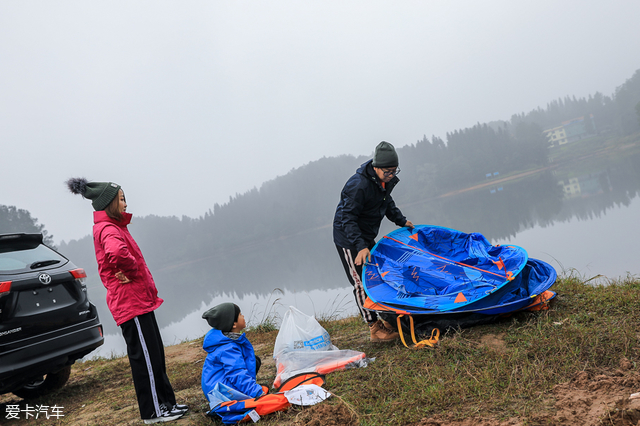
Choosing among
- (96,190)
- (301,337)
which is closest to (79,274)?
(96,190)

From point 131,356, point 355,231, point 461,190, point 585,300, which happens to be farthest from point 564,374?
point 461,190

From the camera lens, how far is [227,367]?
2.44m

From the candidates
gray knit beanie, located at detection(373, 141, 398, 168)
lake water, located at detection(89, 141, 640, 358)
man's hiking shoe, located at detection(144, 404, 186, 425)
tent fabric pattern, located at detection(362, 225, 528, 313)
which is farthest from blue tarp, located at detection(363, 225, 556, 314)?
lake water, located at detection(89, 141, 640, 358)

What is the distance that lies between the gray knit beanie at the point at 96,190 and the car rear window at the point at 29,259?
0.99m

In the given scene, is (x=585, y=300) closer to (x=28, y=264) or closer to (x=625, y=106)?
(x=28, y=264)

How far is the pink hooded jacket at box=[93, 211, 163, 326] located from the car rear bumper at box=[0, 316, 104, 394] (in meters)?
0.94

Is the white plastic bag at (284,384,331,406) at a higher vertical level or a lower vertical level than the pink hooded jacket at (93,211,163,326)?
lower

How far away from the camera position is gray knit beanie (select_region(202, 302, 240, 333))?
8.43 ft

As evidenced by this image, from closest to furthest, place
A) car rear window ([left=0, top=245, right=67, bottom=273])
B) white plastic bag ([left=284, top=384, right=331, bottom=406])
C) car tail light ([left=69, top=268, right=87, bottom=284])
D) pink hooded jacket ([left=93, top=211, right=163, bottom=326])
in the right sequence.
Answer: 1. white plastic bag ([left=284, top=384, right=331, bottom=406])
2. pink hooded jacket ([left=93, top=211, right=163, bottom=326])
3. car rear window ([left=0, top=245, right=67, bottom=273])
4. car tail light ([left=69, top=268, right=87, bottom=284])

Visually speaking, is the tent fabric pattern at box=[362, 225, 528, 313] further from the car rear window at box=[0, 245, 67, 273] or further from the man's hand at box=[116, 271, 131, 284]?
the car rear window at box=[0, 245, 67, 273]

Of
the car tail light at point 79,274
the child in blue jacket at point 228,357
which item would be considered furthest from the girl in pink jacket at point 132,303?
the car tail light at point 79,274

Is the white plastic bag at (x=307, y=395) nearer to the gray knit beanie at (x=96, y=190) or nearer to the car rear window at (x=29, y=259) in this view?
the gray knit beanie at (x=96, y=190)

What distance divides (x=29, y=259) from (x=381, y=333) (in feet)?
10.4

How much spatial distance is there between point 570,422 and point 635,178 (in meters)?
28.8
